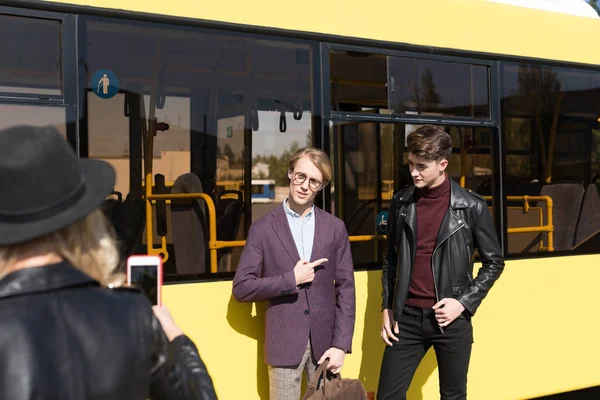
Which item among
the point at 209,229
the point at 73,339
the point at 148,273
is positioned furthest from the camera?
the point at 209,229

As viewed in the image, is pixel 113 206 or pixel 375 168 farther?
pixel 375 168

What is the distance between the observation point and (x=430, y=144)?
3.38 meters

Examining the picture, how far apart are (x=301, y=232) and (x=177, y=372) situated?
1894 mm

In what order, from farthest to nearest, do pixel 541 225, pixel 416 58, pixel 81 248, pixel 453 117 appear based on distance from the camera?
pixel 541 225, pixel 453 117, pixel 416 58, pixel 81 248

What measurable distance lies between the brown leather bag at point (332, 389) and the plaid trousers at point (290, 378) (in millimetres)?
104

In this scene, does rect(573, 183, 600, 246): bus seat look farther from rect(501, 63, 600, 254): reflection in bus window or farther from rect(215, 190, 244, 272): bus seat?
rect(215, 190, 244, 272): bus seat

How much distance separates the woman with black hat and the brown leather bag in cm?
175

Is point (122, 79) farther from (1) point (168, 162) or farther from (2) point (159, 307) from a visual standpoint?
(2) point (159, 307)

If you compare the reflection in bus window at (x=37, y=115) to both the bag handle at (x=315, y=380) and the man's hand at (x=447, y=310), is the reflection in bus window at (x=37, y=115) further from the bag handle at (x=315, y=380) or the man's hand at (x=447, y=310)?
the man's hand at (x=447, y=310)

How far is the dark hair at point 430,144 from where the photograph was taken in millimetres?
3375

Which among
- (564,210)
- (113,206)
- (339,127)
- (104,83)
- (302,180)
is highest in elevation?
(104,83)

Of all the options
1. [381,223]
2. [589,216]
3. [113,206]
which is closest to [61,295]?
[113,206]

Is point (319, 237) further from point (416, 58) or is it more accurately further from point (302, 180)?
point (416, 58)

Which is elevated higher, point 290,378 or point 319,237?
point 319,237
